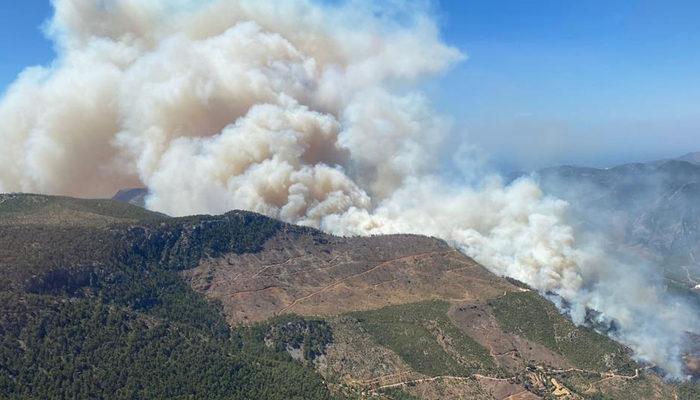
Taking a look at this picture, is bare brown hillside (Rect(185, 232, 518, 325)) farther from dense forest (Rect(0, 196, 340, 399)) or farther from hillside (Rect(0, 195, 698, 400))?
dense forest (Rect(0, 196, 340, 399))

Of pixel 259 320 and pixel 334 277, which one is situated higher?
pixel 334 277

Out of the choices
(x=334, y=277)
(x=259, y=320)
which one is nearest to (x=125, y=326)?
(x=259, y=320)

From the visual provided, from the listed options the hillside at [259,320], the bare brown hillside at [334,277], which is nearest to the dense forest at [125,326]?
the hillside at [259,320]

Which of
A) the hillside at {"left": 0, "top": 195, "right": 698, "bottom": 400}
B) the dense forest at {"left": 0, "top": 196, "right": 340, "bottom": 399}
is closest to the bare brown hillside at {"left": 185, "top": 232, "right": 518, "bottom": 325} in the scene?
the hillside at {"left": 0, "top": 195, "right": 698, "bottom": 400}

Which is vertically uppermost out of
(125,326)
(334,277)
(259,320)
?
(334,277)

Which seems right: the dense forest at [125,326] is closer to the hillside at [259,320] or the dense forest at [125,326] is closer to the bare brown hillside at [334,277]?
the hillside at [259,320]

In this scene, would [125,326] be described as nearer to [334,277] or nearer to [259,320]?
[259,320]

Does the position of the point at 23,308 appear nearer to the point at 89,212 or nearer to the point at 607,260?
the point at 89,212

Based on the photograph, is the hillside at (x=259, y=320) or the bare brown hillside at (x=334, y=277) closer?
the hillside at (x=259, y=320)
